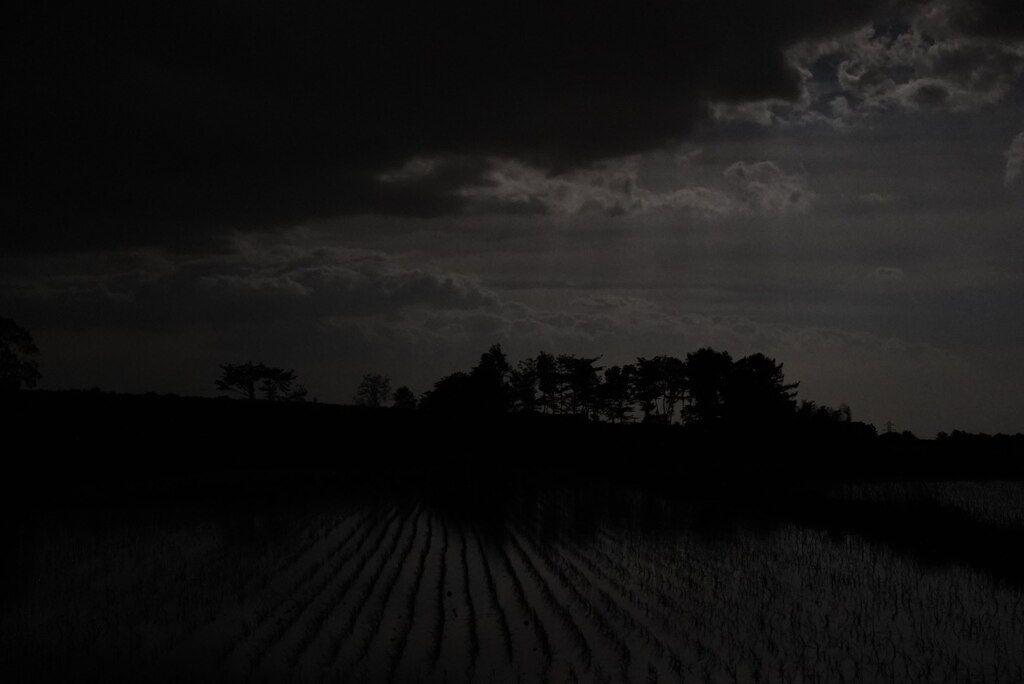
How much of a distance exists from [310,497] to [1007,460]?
5559 centimetres

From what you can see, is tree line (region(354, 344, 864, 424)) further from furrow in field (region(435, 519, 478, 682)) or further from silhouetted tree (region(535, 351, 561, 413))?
furrow in field (region(435, 519, 478, 682))

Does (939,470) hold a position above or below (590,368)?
below

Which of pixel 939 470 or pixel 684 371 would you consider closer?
pixel 939 470

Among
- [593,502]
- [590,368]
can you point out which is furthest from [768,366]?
[593,502]

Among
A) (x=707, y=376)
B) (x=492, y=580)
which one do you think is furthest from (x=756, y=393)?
(x=492, y=580)

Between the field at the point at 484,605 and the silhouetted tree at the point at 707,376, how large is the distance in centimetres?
7472

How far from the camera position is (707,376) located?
9769 cm

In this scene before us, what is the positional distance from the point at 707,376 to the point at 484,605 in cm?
8805

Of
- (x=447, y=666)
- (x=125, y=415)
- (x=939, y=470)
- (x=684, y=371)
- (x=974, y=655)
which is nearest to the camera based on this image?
(x=447, y=666)

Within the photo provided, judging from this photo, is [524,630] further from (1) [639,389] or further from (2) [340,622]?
(1) [639,389]

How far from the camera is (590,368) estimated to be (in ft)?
365

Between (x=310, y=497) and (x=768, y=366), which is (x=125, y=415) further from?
(x=768, y=366)

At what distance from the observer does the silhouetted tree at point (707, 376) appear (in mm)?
96062

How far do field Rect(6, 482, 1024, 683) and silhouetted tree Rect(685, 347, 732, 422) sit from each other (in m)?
74.7
